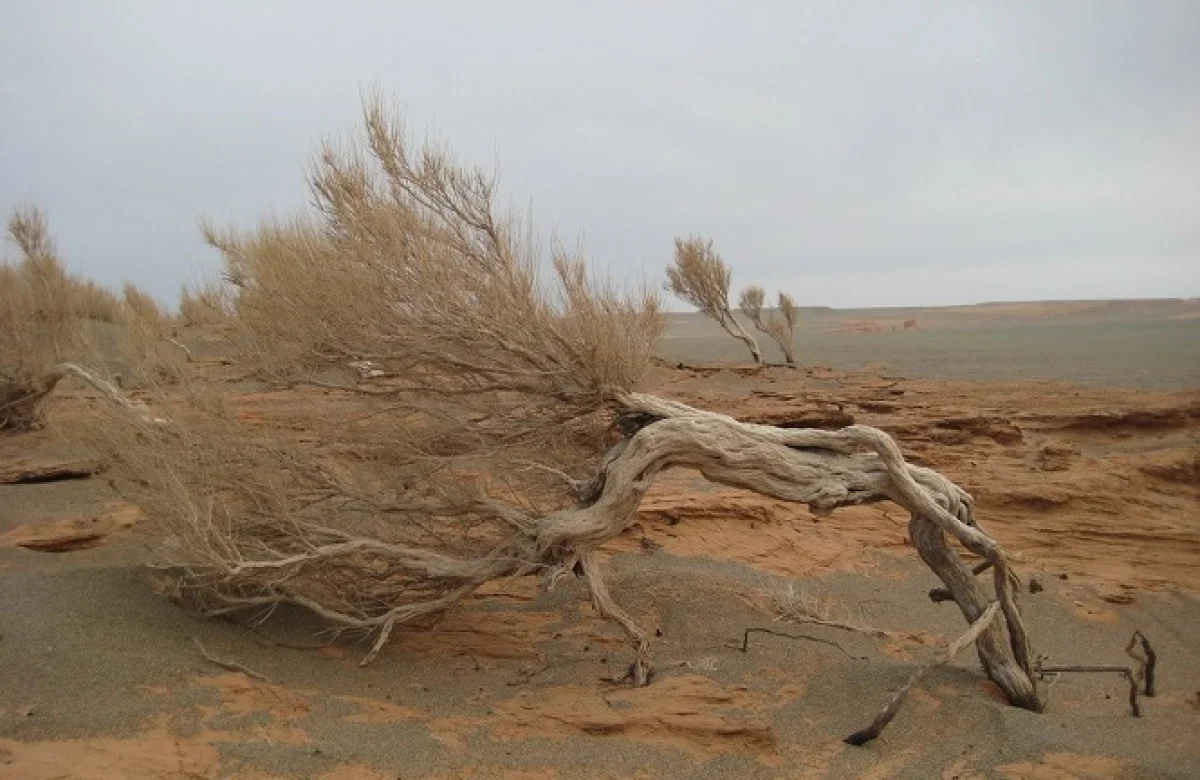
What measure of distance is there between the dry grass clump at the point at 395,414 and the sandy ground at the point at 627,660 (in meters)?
0.56

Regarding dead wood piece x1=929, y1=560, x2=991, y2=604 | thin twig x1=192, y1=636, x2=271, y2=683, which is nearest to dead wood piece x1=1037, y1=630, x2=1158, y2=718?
dead wood piece x1=929, y1=560, x2=991, y2=604

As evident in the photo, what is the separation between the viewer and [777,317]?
27.3 meters

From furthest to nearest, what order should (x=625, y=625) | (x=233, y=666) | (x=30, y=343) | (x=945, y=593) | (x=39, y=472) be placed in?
1. (x=30, y=343)
2. (x=39, y=472)
3. (x=945, y=593)
4. (x=625, y=625)
5. (x=233, y=666)

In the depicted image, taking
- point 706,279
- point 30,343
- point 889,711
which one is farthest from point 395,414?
point 706,279

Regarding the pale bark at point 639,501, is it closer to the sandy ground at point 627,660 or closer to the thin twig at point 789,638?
the sandy ground at point 627,660

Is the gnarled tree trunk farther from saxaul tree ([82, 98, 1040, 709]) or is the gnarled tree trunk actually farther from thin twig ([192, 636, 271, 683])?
thin twig ([192, 636, 271, 683])

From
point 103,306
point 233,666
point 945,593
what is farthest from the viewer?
point 103,306

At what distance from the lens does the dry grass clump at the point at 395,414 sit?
6.38 meters

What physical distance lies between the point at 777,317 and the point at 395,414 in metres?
21.4

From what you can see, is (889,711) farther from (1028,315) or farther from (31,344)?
(1028,315)

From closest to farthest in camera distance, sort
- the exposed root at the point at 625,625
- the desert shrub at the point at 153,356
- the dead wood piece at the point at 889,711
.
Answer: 1. the dead wood piece at the point at 889,711
2. the exposed root at the point at 625,625
3. the desert shrub at the point at 153,356

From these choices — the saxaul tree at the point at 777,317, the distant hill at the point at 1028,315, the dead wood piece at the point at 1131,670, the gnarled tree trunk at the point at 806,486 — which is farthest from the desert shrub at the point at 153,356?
the distant hill at the point at 1028,315

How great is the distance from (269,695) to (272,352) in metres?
2.39

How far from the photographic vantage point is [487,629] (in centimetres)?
717
